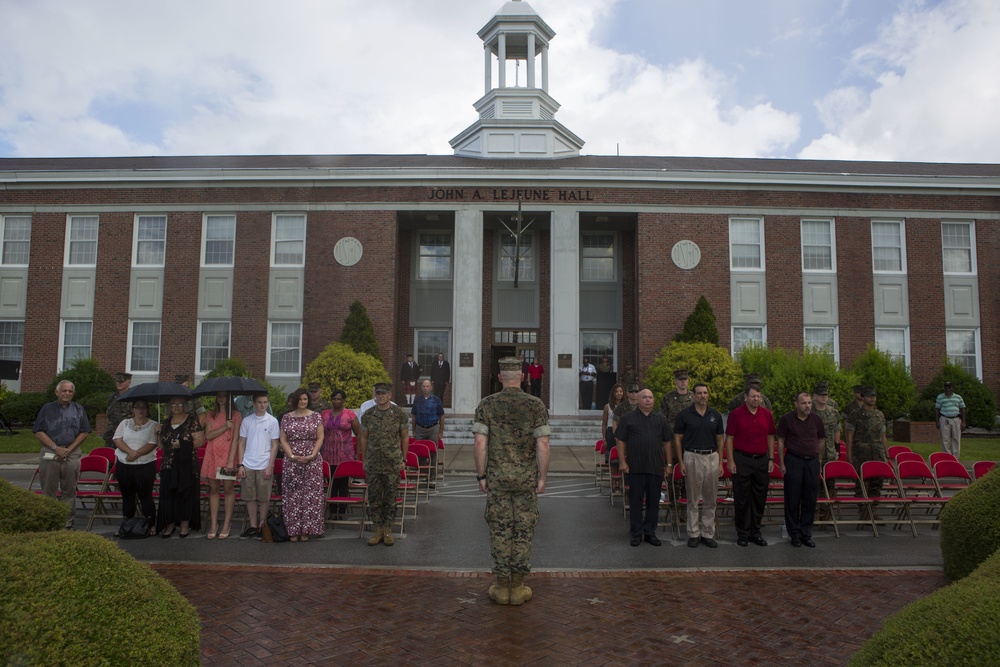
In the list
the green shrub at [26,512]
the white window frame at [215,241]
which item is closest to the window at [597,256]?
the white window frame at [215,241]

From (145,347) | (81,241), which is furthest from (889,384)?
(81,241)

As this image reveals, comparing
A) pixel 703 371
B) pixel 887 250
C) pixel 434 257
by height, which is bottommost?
pixel 703 371

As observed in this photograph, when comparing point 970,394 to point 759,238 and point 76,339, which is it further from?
point 76,339

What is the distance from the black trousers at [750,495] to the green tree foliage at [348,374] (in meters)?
13.6

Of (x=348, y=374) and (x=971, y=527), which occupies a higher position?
(x=348, y=374)

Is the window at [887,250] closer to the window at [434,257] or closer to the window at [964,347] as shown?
the window at [964,347]

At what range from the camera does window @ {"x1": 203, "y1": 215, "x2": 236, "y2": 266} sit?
2445cm

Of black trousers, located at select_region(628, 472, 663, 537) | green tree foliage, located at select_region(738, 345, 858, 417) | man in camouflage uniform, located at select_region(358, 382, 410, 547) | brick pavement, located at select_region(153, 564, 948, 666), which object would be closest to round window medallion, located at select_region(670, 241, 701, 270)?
green tree foliage, located at select_region(738, 345, 858, 417)

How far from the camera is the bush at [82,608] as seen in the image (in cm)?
270

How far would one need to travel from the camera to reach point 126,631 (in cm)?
292

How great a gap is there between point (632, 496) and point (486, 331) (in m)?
18.3

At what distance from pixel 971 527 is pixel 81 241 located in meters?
26.9

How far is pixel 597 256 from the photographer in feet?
88.0

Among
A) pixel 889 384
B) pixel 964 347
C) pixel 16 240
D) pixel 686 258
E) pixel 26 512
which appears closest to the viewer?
pixel 26 512
